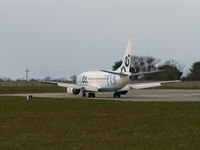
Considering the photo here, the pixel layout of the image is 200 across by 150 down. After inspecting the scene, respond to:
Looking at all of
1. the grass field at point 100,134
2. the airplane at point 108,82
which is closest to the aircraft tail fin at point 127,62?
the airplane at point 108,82

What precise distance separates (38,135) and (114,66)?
16158 cm

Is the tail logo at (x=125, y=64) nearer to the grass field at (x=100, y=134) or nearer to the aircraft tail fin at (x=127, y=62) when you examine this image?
the aircraft tail fin at (x=127, y=62)

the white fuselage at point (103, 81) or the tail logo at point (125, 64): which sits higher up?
the tail logo at point (125, 64)

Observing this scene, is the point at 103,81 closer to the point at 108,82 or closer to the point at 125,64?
the point at 108,82

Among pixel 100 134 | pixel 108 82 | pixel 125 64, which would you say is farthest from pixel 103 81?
pixel 100 134

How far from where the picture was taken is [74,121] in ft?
70.9

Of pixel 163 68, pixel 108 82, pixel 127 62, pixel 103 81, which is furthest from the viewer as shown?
pixel 163 68

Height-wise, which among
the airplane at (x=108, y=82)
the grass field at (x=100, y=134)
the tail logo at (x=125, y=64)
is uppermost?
the tail logo at (x=125, y=64)

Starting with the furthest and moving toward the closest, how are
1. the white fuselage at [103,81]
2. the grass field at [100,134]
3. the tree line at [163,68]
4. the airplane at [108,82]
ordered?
the tree line at [163,68], the white fuselage at [103,81], the airplane at [108,82], the grass field at [100,134]

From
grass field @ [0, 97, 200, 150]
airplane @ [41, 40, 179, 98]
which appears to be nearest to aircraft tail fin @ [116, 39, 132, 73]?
airplane @ [41, 40, 179, 98]

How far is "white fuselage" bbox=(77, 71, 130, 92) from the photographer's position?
61.5m

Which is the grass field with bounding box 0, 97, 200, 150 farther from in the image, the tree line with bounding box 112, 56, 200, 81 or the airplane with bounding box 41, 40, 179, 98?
the tree line with bounding box 112, 56, 200, 81

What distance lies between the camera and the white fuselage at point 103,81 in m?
61.5

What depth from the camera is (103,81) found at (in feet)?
212
